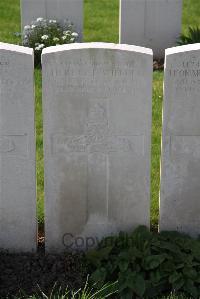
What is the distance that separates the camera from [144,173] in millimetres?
5191

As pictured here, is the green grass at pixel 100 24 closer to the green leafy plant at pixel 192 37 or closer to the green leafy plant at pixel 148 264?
the green leafy plant at pixel 192 37

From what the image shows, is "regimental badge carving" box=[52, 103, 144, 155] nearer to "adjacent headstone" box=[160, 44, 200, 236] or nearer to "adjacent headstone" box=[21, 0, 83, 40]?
"adjacent headstone" box=[160, 44, 200, 236]

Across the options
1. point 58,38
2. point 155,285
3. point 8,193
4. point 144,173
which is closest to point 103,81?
point 144,173

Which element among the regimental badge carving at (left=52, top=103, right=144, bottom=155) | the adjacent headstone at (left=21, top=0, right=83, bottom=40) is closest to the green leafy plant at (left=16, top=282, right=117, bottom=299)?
→ the regimental badge carving at (left=52, top=103, right=144, bottom=155)

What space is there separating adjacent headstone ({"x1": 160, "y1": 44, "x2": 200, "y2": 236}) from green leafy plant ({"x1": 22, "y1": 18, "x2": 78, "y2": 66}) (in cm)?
499

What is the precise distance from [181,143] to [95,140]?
67 centimetres

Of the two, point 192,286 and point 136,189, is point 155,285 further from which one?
point 136,189

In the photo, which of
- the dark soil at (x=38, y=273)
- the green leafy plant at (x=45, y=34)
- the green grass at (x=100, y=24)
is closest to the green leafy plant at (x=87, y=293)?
the dark soil at (x=38, y=273)

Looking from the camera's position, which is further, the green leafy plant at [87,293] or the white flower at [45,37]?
the white flower at [45,37]

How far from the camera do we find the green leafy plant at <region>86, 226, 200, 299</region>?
4727mm

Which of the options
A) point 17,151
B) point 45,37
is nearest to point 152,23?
point 45,37

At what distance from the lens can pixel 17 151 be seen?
16.7ft

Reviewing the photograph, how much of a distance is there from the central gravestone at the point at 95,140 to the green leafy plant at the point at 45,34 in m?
4.87

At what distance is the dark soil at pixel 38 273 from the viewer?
4820mm
